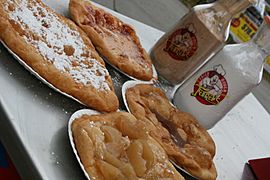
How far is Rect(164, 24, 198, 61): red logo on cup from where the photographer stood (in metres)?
1.35

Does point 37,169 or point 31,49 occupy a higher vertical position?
point 31,49

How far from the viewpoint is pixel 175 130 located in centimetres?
124

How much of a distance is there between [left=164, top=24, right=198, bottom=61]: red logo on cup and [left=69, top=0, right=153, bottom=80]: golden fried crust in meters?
0.07

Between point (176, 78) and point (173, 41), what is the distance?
11 centimetres

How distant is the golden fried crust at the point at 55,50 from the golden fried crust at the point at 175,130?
9cm

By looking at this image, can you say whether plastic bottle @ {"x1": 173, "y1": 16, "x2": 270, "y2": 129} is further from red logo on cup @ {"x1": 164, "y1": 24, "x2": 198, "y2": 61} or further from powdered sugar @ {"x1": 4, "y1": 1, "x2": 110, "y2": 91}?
powdered sugar @ {"x1": 4, "y1": 1, "x2": 110, "y2": 91}

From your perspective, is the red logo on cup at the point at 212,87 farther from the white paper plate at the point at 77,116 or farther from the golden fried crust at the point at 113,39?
the white paper plate at the point at 77,116

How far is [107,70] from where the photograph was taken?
1244 millimetres

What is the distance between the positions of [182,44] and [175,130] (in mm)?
261

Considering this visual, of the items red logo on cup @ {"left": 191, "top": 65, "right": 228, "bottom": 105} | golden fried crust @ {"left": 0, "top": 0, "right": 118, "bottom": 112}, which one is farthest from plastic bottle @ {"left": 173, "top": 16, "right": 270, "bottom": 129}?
golden fried crust @ {"left": 0, "top": 0, "right": 118, "bottom": 112}

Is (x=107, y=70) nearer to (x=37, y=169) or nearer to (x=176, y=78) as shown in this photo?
(x=176, y=78)

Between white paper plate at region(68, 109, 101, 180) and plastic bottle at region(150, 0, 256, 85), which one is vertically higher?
plastic bottle at region(150, 0, 256, 85)

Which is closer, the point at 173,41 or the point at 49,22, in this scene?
the point at 49,22

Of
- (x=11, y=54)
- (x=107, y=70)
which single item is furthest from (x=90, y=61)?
(x=11, y=54)
